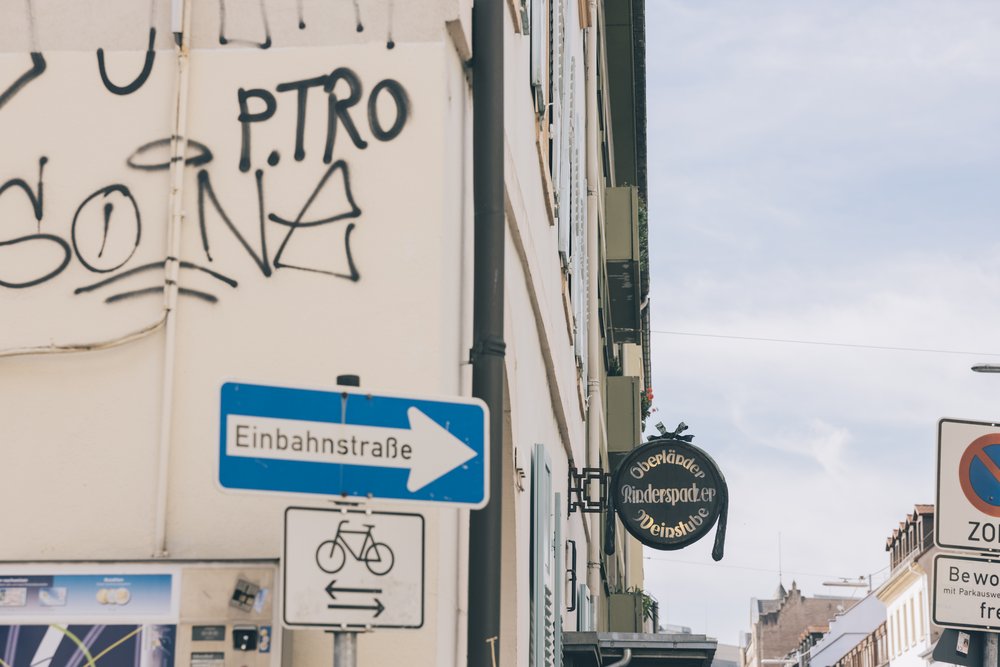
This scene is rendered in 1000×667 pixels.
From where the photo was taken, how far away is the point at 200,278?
225 inches

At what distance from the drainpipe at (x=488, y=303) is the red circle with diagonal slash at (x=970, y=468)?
3066 mm

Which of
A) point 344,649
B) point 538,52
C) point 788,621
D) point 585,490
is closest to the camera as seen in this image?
point 344,649

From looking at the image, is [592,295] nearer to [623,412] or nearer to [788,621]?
[623,412]

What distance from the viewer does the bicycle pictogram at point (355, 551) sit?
4.00m

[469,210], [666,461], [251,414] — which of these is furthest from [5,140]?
[666,461]

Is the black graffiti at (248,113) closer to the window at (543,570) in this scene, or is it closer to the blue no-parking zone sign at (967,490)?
the window at (543,570)

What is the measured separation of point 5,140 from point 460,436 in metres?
2.52

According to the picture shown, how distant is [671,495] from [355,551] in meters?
8.81

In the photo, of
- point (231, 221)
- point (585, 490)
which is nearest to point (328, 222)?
point (231, 221)

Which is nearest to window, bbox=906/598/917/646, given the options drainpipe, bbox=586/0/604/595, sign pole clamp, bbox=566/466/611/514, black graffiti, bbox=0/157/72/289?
drainpipe, bbox=586/0/604/595

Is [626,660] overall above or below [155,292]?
below

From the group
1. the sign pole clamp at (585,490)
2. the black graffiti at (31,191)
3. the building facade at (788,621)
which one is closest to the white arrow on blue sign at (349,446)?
the black graffiti at (31,191)

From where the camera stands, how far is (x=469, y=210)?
20.8 ft

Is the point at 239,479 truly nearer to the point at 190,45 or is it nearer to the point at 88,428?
the point at 88,428
